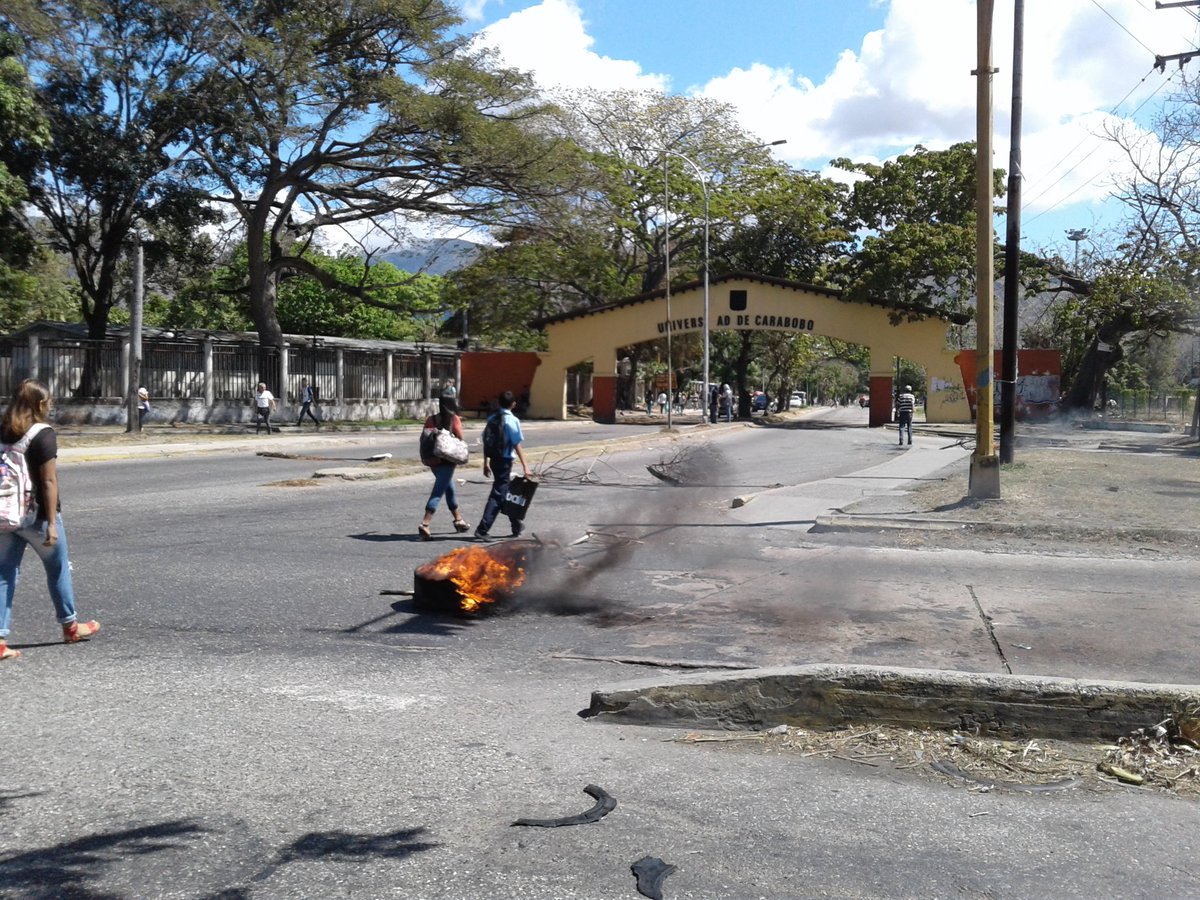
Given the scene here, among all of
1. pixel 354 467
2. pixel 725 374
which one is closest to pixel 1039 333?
pixel 725 374

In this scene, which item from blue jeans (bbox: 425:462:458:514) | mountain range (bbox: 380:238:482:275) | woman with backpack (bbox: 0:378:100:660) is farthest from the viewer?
mountain range (bbox: 380:238:482:275)

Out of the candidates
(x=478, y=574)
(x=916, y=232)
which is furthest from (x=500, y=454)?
(x=916, y=232)

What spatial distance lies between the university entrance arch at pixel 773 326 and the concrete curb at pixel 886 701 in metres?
39.9

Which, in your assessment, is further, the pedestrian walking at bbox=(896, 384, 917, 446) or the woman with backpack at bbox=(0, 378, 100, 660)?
the pedestrian walking at bbox=(896, 384, 917, 446)

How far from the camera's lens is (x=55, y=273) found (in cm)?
5556

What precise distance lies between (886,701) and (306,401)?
33384mm

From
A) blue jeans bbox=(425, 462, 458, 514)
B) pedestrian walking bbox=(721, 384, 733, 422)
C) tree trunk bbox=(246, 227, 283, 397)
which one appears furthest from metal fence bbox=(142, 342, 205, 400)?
blue jeans bbox=(425, 462, 458, 514)

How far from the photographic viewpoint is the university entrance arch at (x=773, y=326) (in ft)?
150

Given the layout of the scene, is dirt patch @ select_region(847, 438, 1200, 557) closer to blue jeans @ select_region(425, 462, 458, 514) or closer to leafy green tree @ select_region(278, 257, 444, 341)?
blue jeans @ select_region(425, 462, 458, 514)

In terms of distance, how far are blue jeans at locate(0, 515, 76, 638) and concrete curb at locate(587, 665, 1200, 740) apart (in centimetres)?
343

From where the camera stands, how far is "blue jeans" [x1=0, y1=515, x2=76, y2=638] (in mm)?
6488

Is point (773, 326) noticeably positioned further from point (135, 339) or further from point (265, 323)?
point (135, 339)

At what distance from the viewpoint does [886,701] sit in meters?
5.61

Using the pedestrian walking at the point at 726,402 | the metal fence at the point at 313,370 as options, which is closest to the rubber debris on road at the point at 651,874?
the metal fence at the point at 313,370
